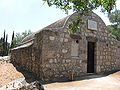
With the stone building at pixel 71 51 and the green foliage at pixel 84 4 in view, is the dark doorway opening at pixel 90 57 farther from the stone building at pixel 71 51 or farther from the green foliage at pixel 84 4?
the green foliage at pixel 84 4

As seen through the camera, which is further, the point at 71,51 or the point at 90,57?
the point at 90,57

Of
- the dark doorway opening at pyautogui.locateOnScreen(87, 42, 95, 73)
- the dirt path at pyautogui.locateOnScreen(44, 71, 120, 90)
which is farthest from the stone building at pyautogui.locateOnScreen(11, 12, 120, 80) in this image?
the dirt path at pyautogui.locateOnScreen(44, 71, 120, 90)

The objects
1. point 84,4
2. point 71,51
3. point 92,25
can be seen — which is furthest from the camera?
point 92,25

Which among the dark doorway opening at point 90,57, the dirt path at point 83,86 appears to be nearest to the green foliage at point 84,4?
the dirt path at point 83,86

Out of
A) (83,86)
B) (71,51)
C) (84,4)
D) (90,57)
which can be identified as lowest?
(83,86)

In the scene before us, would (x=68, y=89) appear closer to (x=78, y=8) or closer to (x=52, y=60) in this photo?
(x=52, y=60)

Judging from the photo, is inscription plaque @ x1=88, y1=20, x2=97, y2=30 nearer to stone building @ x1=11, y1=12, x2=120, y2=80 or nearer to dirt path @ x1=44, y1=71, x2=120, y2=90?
stone building @ x1=11, y1=12, x2=120, y2=80

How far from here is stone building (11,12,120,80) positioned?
7.45 meters

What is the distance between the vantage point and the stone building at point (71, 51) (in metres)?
7.45

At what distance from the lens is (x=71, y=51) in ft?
27.8

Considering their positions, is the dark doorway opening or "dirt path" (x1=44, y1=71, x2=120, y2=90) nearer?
"dirt path" (x1=44, y1=71, x2=120, y2=90)

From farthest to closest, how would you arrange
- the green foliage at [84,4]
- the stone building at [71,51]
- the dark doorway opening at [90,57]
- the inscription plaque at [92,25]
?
the dark doorway opening at [90,57]
the inscription plaque at [92,25]
the stone building at [71,51]
the green foliage at [84,4]

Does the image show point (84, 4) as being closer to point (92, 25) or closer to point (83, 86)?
point (83, 86)

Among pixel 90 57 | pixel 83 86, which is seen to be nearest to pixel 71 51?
pixel 90 57
